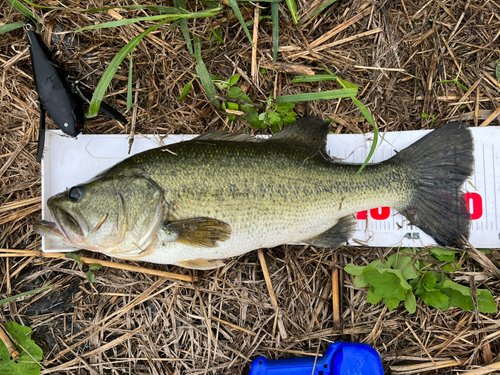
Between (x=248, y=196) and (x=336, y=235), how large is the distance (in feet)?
2.89

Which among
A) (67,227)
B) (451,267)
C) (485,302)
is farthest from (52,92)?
(485,302)

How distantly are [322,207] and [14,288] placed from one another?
2972 millimetres

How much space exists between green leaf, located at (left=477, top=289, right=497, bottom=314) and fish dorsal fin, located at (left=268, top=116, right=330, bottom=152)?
1.85 metres

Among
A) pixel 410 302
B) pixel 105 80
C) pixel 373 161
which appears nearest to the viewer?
pixel 105 80

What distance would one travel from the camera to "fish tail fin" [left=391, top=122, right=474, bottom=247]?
2.88m

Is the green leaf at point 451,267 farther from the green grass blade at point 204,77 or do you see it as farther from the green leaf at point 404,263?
the green grass blade at point 204,77

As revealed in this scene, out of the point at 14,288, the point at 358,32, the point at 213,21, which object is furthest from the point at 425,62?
the point at 14,288

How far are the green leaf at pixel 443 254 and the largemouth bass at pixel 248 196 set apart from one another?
4.8 inches

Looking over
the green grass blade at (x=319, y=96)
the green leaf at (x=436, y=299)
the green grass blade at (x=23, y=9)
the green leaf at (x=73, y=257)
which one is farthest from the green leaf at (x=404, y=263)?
the green grass blade at (x=23, y=9)

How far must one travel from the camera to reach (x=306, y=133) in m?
2.87

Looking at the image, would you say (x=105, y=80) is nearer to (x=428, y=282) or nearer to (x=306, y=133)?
(x=306, y=133)

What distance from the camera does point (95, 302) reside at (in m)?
3.14

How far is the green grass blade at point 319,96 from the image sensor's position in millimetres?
2748

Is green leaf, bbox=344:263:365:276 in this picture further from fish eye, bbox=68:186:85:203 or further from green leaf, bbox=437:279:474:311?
fish eye, bbox=68:186:85:203
